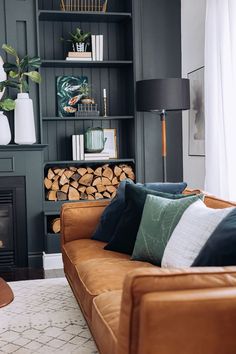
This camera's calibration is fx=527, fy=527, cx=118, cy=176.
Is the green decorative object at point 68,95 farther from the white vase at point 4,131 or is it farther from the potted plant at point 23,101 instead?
the white vase at point 4,131

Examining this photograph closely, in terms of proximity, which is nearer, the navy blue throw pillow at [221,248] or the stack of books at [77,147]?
the navy blue throw pillow at [221,248]

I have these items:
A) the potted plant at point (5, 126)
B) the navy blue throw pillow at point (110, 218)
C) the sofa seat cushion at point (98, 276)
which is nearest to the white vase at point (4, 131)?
the potted plant at point (5, 126)

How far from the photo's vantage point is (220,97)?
4.00m

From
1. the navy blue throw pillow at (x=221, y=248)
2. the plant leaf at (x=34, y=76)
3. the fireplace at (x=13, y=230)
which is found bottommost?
the fireplace at (x=13, y=230)

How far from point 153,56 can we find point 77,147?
3.68 ft

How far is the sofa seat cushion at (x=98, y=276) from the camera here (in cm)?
241

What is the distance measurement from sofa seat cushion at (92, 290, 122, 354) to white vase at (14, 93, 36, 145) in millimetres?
2446

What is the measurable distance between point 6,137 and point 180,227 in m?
2.44

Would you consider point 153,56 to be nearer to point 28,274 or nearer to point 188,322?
point 28,274

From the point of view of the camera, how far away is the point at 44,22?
4895mm

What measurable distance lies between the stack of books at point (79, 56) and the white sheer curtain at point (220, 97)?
3.83 ft

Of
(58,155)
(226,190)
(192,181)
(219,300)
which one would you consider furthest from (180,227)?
(58,155)

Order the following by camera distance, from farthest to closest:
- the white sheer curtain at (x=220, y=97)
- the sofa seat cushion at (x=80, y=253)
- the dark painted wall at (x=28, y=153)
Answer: the dark painted wall at (x=28, y=153) < the white sheer curtain at (x=220, y=97) < the sofa seat cushion at (x=80, y=253)

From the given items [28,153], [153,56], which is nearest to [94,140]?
[28,153]
